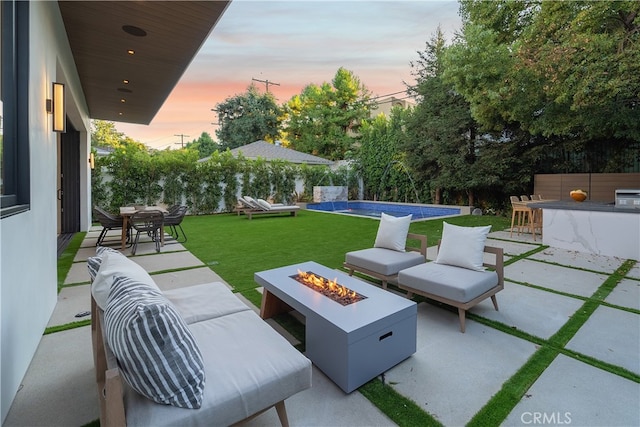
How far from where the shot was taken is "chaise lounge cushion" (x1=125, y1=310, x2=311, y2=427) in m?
1.28

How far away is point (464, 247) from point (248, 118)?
89.7ft

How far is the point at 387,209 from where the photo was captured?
46.7ft

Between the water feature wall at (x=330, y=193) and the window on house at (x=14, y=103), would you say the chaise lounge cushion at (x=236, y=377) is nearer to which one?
the window on house at (x=14, y=103)

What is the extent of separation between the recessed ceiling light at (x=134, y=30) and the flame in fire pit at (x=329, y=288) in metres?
4.18

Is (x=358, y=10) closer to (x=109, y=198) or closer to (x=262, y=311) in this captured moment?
(x=262, y=311)

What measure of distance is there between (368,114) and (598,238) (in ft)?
68.4

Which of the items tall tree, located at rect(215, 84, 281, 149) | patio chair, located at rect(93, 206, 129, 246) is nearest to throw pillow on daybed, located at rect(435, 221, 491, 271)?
patio chair, located at rect(93, 206, 129, 246)

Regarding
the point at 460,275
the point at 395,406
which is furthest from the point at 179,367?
the point at 460,275

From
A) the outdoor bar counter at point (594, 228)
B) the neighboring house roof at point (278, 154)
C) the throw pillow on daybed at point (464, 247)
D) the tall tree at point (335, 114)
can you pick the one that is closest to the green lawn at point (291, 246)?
the throw pillow on daybed at point (464, 247)

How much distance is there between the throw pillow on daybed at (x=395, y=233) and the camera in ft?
13.1

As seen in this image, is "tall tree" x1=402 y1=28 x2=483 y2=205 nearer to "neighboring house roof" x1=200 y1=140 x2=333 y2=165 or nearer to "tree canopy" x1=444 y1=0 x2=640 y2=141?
"tree canopy" x1=444 y1=0 x2=640 y2=141

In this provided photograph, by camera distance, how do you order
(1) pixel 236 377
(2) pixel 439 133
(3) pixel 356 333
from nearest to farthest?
(1) pixel 236 377, (3) pixel 356 333, (2) pixel 439 133

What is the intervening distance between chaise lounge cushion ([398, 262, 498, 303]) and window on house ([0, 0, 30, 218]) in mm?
3245

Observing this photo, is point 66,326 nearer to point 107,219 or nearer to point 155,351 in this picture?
point 155,351
